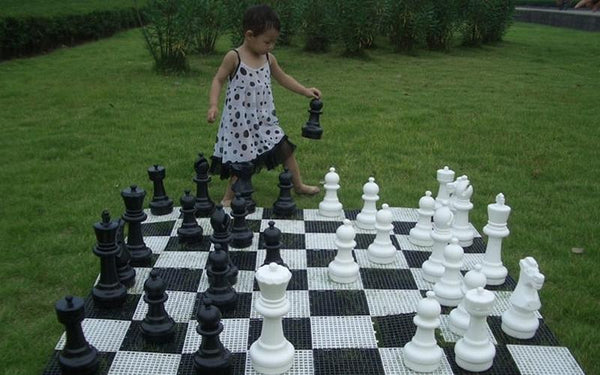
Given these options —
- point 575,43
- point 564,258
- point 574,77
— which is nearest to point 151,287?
point 564,258

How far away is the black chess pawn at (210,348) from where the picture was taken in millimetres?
1901

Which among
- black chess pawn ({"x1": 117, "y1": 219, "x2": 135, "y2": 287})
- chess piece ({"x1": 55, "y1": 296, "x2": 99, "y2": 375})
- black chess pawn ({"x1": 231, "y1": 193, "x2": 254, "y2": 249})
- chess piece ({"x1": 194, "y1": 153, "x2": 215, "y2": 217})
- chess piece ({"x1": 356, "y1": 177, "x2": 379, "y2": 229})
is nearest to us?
chess piece ({"x1": 55, "y1": 296, "x2": 99, "y2": 375})

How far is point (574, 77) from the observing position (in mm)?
8539

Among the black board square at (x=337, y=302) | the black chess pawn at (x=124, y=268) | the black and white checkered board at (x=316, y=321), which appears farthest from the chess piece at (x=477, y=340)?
the black chess pawn at (x=124, y=268)

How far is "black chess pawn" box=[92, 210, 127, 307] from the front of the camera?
7.63 feet

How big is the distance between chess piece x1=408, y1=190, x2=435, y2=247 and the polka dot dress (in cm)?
104

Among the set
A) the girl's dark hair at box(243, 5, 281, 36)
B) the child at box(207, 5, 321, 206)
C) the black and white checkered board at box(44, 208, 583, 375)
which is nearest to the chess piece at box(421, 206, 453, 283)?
the black and white checkered board at box(44, 208, 583, 375)

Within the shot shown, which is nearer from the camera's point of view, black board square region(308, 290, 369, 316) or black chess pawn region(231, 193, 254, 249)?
black board square region(308, 290, 369, 316)

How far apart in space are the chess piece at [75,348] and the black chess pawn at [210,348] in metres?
0.35

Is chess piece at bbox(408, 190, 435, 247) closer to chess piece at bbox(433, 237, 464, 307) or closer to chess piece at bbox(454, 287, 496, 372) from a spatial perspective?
chess piece at bbox(433, 237, 464, 307)

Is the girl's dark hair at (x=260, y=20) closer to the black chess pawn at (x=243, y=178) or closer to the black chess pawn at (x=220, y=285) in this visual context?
the black chess pawn at (x=243, y=178)

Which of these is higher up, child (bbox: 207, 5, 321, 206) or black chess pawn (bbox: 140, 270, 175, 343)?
child (bbox: 207, 5, 321, 206)

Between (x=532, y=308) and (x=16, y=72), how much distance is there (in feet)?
27.3

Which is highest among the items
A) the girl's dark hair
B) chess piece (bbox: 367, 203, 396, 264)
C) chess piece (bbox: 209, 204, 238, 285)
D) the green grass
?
the girl's dark hair
